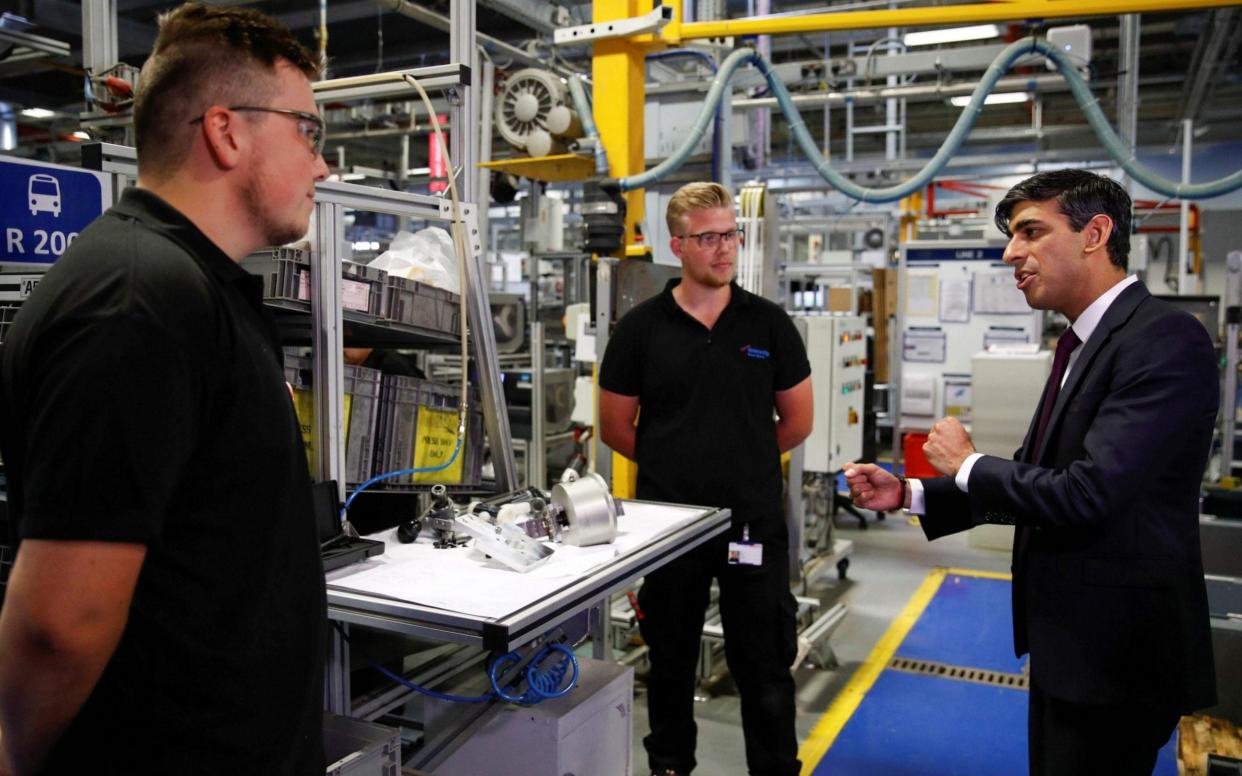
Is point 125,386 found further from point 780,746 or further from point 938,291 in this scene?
point 938,291

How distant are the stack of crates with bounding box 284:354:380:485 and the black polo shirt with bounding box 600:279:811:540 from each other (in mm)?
893

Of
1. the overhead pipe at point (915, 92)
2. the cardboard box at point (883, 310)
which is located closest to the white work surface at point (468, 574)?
the overhead pipe at point (915, 92)

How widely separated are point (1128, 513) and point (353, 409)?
170 cm

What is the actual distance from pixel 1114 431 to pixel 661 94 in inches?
133

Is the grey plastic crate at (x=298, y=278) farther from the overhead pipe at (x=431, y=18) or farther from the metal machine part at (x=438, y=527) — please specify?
the overhead pipe at (x=431, y=18)

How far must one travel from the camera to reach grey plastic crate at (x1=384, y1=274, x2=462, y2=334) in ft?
7.37

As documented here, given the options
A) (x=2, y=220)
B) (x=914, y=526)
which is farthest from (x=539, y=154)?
(x=914, y=526)

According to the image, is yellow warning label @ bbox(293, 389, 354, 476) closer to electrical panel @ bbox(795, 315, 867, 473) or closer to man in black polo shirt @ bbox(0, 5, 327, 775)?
man in black polo shirt @ bbox(0, 5, 327, 775)

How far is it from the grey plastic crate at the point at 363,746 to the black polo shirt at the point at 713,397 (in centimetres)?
121

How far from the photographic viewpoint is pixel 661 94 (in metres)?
4.70

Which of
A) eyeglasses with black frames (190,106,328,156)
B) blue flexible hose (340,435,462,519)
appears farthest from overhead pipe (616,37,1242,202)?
eyeglasses with black frames (190,106,328,156)

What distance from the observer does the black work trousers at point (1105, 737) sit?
1882 millimetres

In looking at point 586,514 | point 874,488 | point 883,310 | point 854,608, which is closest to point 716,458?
point 874,488

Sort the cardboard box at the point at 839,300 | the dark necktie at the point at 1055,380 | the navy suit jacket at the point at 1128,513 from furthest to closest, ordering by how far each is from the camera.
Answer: the cardboard box at the point at 839,300, the dark necktie at the point at 1055,380, the navy suit jacket at the point at 1128,513
